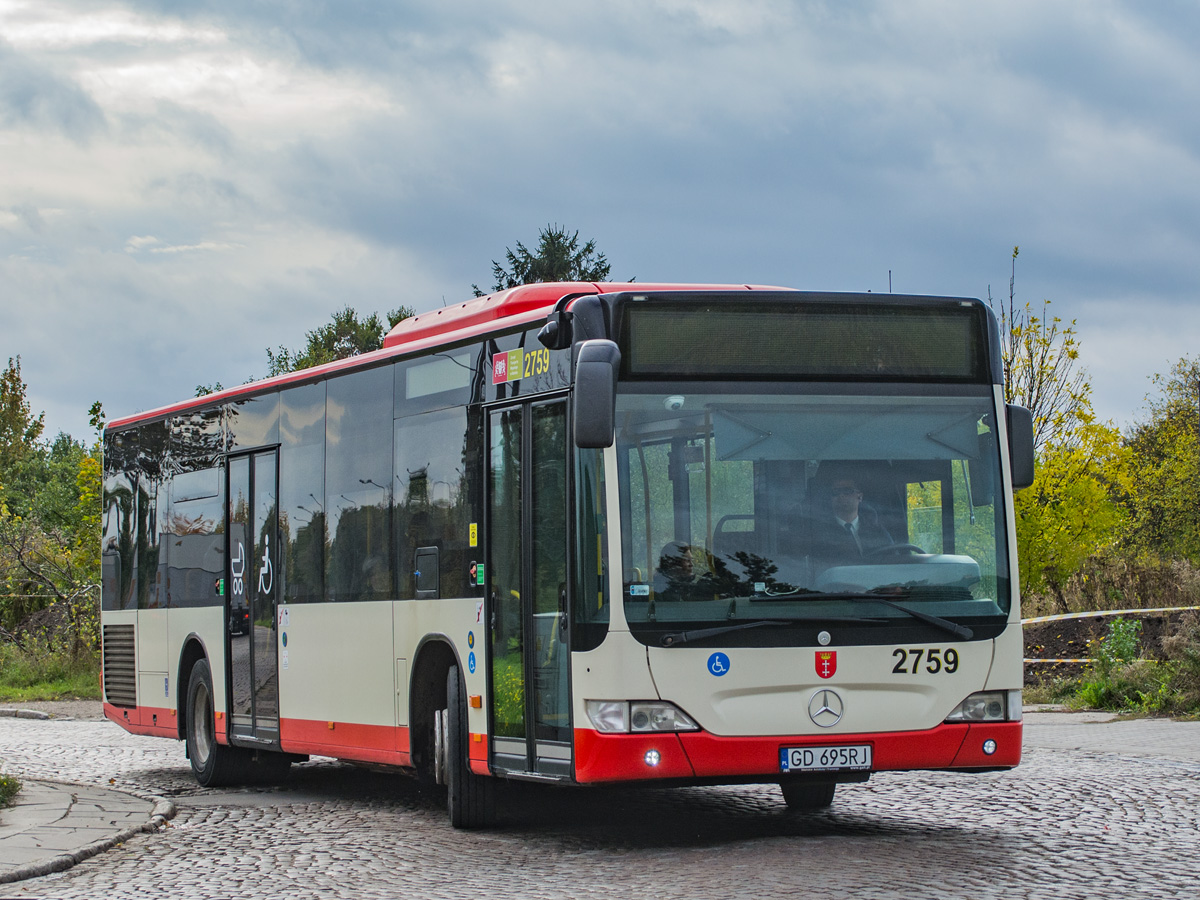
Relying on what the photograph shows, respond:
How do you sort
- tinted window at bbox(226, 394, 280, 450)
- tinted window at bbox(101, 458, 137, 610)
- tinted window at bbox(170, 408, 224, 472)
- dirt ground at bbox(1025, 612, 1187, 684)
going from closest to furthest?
tinted window at bbox(226, 394, 280, 450), tinted window at bbox(170, 408, 224, 472), tinted window at bbox(101, 458, 137, 610), dirt ground at bbox(1025, 612, 1187, 684)

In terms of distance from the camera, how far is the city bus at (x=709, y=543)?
887 centimetres

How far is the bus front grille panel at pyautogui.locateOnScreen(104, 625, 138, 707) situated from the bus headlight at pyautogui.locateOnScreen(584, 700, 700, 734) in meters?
8.68

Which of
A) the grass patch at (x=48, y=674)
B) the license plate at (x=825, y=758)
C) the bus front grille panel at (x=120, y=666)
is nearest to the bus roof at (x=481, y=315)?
the license plate at (x=825, y=758)

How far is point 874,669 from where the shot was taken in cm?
906

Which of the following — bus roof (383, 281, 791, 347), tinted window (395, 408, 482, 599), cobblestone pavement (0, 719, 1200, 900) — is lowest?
cobblestone pavement (0, 719, 1200, 900)

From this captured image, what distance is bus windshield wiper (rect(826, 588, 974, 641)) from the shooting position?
29.7 ft

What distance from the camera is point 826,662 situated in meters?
8.98

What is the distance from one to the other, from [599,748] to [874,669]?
1.61 meters

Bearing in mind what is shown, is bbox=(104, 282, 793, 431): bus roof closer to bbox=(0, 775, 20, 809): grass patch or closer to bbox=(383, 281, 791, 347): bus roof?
bbox=(383, 281, 791, 347): bus roof

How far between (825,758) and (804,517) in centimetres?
134

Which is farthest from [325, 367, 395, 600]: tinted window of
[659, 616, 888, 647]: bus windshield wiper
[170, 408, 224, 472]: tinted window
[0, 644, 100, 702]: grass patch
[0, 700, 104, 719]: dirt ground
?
[0, 644, 100, 702]: grass patch

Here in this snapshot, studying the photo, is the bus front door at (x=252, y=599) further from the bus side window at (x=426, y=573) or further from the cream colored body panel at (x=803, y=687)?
the cream colored body panel at (x=803, y=687)

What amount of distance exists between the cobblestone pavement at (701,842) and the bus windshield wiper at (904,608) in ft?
3.94

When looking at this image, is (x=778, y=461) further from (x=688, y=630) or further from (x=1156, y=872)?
(x=1156, y=872)
